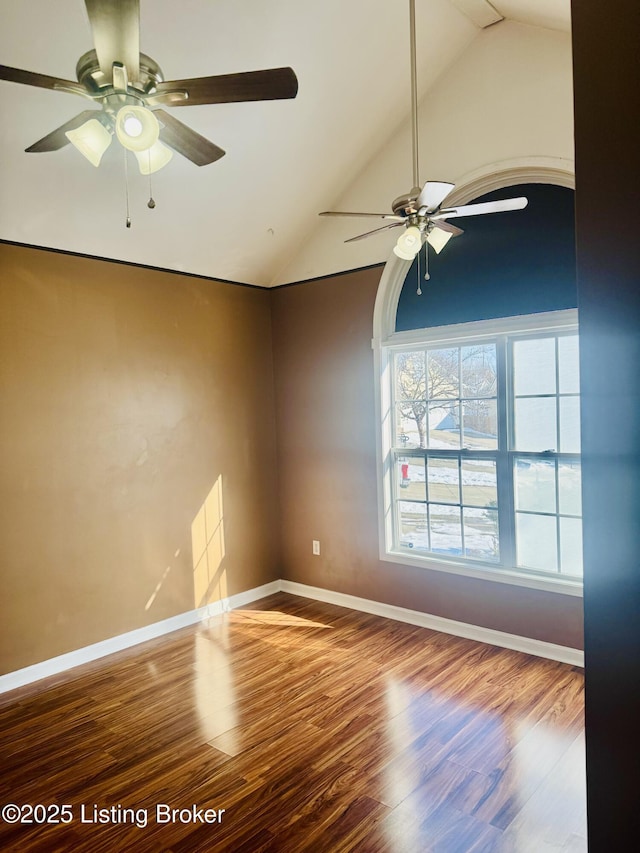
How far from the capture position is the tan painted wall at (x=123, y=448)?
11.4ft

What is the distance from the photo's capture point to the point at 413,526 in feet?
14.0

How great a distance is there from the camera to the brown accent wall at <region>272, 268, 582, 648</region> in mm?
4156

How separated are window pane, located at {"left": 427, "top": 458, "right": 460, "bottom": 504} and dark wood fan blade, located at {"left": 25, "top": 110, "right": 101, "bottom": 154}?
302 cm

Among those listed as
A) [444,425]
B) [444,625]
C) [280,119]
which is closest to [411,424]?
[444,425]

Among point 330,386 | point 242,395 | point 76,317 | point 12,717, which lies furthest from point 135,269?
point 12,717

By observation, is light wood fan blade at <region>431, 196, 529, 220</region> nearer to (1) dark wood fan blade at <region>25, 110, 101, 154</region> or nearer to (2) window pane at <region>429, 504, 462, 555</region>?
(1) dark wood fan blade at <region>25, 110, 101, 154</region>

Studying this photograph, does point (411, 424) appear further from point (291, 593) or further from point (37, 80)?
point (37, 80)

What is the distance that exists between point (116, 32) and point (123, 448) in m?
2.77

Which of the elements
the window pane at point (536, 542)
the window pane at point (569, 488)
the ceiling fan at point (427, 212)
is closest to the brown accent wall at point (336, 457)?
the window pane at point (536, 542)

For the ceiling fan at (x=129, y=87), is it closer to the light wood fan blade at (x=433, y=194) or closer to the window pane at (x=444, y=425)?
the light wood fan blade at (x=433, y=194)

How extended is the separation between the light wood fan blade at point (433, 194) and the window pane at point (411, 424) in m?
1.71

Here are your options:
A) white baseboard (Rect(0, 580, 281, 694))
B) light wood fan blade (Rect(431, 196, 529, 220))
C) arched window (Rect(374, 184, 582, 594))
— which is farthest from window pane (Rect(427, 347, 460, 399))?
white baseboard (Rect(0, 580, 281, 694))

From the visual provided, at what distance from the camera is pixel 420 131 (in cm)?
394

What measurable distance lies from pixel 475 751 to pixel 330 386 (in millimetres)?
2840
